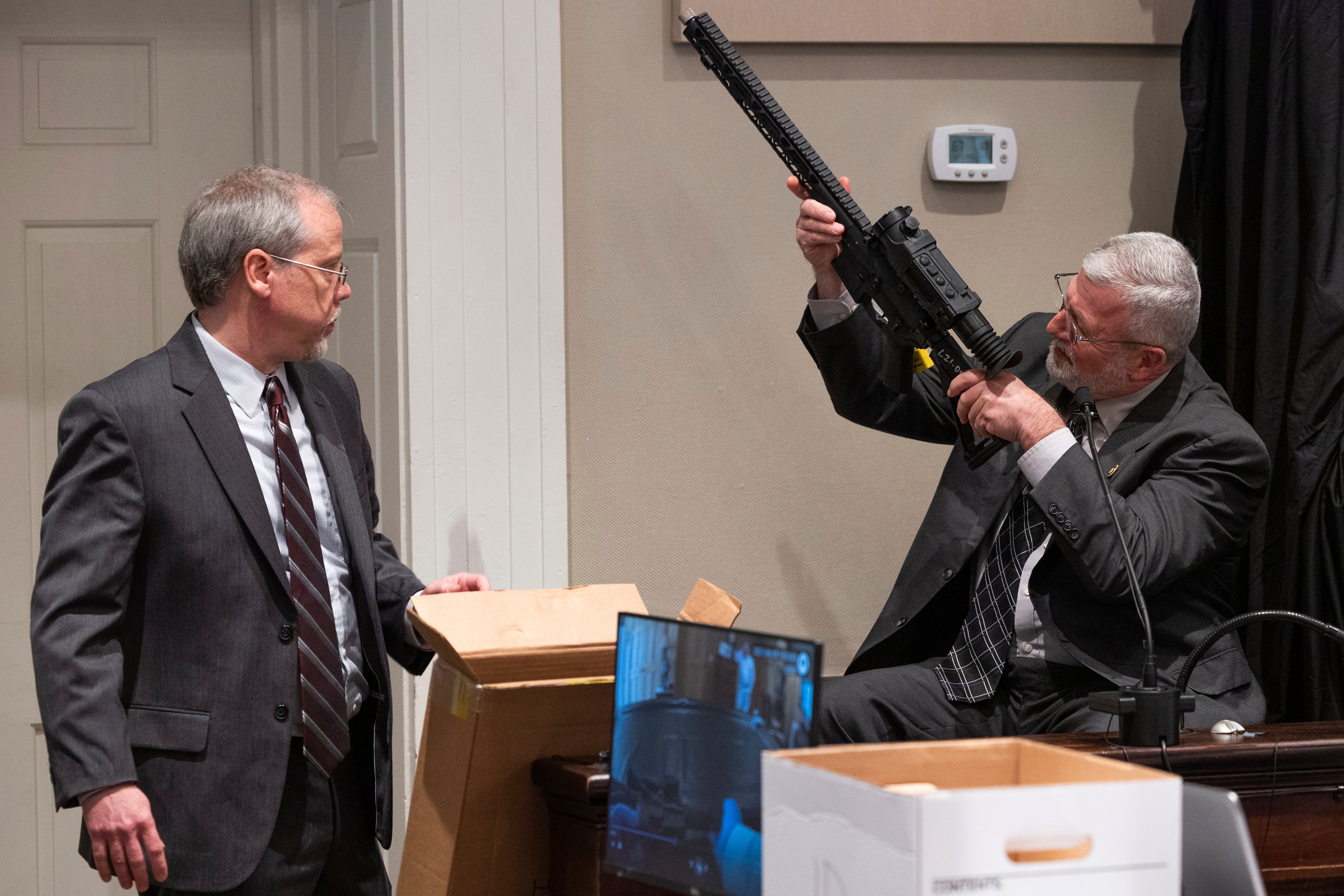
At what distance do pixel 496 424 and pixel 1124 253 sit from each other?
3.88ft

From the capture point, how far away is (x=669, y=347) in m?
2.59

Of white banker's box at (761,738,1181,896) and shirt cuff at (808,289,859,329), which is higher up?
shirt cuff at (808,289,859,329)

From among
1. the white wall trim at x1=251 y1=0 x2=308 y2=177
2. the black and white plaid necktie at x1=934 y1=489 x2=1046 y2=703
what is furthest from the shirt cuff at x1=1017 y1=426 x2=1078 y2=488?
the white wall trim at x1=251 y1=0 x2=308 y2=177

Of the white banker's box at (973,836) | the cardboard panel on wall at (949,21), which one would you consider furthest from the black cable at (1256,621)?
the cardboard panel on wall at (949,21)

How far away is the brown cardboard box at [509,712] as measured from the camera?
1.63m

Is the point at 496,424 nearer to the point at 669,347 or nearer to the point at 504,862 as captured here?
the point at 669,347

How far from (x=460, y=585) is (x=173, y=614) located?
0.41 meters

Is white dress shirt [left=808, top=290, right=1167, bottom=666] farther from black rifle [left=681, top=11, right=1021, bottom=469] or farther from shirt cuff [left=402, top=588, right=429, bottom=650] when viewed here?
shirt cuff [left=402, top=588, right=429, bottom=650]

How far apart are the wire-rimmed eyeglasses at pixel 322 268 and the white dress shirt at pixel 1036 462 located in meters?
0.84

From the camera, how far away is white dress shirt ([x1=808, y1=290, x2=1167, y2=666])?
199cm

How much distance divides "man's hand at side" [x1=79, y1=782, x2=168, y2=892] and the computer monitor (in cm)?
57

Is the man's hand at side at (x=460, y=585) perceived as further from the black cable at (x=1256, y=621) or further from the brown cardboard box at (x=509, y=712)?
the black cable at (x=1256, y=621)

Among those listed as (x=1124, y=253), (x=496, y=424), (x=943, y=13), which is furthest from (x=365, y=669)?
(x=943, y=13)

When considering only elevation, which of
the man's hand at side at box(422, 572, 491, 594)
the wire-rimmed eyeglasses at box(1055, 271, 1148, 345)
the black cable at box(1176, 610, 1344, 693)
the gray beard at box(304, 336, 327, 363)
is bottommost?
the black cable at box(1176, 610, 1344, 693)
